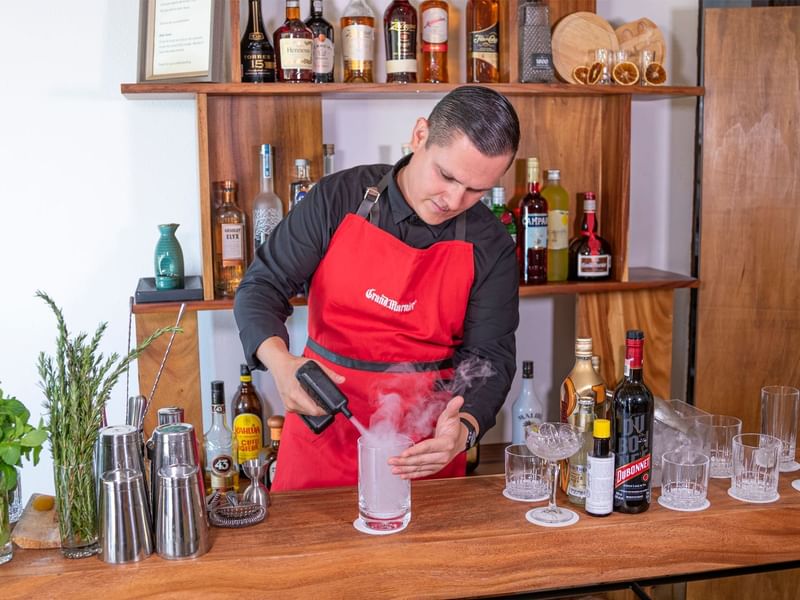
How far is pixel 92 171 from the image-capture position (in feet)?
8.97

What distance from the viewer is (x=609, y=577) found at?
5.22 feet

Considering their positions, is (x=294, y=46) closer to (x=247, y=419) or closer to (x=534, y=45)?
(x=534, y=45)

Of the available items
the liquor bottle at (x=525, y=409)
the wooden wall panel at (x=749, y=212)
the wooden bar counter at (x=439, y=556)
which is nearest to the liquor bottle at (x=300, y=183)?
the liquor bottle at (x=525, y=409)

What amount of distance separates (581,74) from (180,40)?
1181mm

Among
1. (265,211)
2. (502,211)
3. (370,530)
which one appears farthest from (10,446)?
(502,211)

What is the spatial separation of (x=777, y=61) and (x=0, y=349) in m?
2.57

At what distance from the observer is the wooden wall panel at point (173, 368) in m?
2.64

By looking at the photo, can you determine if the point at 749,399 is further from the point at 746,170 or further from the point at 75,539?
the point at 75,539

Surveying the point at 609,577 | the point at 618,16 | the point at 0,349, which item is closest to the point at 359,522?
the point at 609,577

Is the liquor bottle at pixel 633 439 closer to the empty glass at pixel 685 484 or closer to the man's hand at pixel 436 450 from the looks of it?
the empty glass at pixel 685 484

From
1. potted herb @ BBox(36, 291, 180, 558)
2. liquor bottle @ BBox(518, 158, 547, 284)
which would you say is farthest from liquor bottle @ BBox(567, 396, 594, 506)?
liquor bottle @ BBox(518, 158, 547, 284)

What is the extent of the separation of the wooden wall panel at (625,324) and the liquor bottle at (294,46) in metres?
1.14

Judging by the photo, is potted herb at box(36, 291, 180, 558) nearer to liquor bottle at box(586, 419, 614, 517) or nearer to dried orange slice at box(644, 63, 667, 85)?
liquor bottle at box(586, 419, 614, 517)

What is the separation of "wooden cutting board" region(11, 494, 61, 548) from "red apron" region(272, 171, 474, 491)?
71 centimetres
